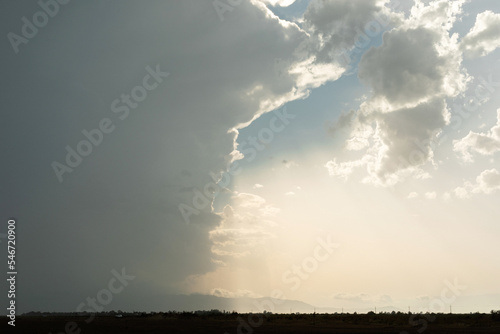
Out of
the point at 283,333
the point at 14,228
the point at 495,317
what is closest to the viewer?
the point at 14,228

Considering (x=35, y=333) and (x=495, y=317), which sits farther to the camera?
(x=495, y=317)

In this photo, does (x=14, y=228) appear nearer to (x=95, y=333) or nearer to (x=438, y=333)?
(x=95, y=333)

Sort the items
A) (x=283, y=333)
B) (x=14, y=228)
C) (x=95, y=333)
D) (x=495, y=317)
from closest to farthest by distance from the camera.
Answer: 1. (x=14, y=228)
2. (x=95, y=333)
3. (x=283, y=333)
4. (x=495, y=317)

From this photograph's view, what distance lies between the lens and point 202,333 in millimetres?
54281

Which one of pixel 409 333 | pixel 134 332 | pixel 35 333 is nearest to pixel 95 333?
pixel 134 332

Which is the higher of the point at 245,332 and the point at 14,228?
the point at 14,228

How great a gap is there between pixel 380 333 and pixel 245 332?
17242 millimetres

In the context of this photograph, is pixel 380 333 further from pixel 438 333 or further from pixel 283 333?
pixel 283 333

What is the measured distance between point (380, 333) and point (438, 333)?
296 inches

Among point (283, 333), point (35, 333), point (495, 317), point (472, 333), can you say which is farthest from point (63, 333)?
point (495, 317)

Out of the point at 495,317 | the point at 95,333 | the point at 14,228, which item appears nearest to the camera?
the point at 14,228

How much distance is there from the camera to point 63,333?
185 feet

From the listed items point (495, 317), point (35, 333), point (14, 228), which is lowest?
point (35, 333)

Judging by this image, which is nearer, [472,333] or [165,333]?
[165,333]
